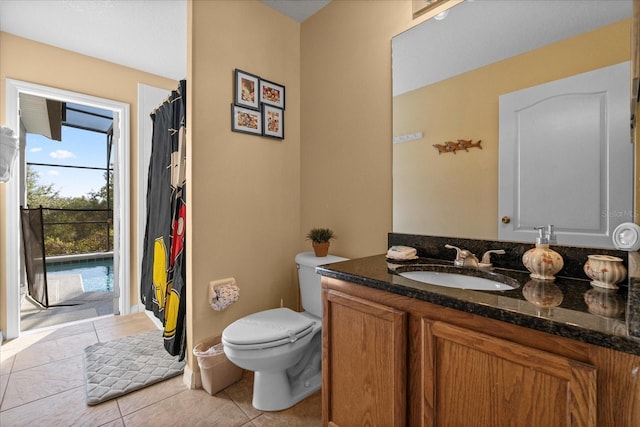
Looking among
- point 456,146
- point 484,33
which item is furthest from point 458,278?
point 484,33

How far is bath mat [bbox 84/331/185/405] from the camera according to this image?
177cm

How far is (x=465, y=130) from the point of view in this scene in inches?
54.9

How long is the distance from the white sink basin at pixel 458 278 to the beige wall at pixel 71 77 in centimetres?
290

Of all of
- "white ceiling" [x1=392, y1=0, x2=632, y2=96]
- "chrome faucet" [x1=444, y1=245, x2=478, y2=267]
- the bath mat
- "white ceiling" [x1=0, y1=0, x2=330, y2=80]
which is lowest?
the bath mat

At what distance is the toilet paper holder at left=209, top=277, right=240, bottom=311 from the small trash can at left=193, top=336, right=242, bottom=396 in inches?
8.8

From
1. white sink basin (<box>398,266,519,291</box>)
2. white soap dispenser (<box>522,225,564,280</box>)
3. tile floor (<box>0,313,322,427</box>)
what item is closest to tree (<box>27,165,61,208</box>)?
tile floor (<box>0,313,322,427</box>)

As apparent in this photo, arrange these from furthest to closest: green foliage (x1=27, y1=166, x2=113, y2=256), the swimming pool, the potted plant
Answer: green foliage (x1=27, y1=166, x2=113, y2=256) → the swimming pool → the potted plant

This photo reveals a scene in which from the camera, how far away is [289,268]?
7.64 feet

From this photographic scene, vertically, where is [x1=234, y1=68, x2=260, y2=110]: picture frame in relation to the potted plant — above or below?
above

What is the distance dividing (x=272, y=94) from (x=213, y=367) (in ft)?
6.15

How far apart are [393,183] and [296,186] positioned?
2.98ft

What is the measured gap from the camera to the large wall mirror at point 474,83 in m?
1.08

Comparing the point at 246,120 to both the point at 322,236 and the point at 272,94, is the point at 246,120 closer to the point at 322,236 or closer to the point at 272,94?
the point at 272,94

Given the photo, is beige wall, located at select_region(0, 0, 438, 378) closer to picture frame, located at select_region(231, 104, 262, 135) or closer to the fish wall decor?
picture frame, located at select_region(231, 104, 262, 135)
